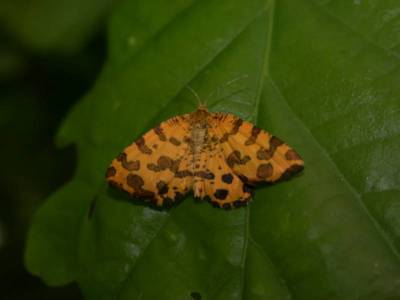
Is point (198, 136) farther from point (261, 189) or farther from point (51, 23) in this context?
point (51, 23)

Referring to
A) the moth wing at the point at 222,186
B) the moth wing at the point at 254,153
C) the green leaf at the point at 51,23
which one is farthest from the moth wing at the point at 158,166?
the green leaf at the point at 51,23

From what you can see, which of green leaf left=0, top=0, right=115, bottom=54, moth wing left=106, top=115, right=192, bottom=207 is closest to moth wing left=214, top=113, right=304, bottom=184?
moth wing left=106, top=115, right=192, bottom=207

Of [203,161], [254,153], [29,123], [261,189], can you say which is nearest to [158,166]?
[203,161]

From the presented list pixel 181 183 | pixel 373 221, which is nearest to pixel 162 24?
pixel 181 183

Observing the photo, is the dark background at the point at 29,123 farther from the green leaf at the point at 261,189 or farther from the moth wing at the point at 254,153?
the moth wing at the point at 254,153

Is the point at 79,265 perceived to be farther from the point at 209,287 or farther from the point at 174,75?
the point at 174,75
